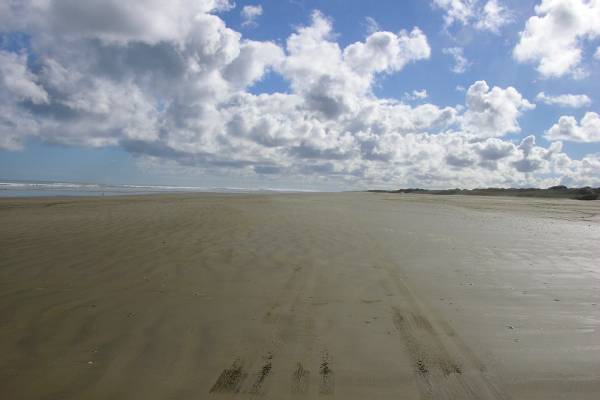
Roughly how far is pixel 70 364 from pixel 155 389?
1023 mm

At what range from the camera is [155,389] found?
124 inches

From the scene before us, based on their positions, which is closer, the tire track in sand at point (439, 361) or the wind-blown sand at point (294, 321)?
the tire track in sand at point (439, 361)

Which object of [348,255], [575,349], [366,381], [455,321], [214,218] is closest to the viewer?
[366,381]

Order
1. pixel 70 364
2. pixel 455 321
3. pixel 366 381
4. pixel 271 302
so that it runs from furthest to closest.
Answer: pixel 271 302
pixel 455 321
pixel 70 364
pixel 366 381

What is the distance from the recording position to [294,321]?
4.59 meters

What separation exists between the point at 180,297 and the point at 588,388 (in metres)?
4.72

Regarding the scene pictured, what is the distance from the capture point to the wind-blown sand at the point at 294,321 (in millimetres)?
3244

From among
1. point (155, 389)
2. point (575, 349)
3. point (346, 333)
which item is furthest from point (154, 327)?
point (575, 349)

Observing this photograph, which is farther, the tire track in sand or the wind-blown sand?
the wind-blown sand

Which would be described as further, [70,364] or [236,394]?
[70,364]

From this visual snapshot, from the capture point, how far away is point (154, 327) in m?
4.36

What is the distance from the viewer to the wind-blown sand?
3244mm

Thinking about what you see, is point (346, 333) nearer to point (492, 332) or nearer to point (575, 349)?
point (492, 332)

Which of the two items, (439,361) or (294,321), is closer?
(439,361)
